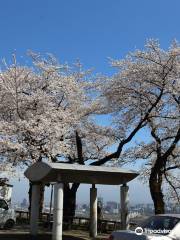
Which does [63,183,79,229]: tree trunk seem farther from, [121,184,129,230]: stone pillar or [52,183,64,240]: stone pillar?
[52,183,64,240]: stone pillar

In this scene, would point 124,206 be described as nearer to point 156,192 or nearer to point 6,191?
point 156,192

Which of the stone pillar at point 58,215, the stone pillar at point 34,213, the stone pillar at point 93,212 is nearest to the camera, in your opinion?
the stone pillar at point 58,215

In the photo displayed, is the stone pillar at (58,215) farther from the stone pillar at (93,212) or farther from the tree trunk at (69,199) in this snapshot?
the tree trunk at (69,199)

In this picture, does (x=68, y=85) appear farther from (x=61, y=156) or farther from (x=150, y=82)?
(x=150, y=82)

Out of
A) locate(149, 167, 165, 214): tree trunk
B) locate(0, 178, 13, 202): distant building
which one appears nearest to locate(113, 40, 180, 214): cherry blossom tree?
locate(149, 167, 165, 214): tree trunk

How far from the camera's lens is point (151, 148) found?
83.8 feet

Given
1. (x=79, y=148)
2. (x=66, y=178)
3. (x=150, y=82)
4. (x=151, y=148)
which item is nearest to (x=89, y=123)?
(x=79, y=148)

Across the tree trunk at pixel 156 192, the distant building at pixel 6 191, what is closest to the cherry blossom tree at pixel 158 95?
the tree trunk at pixel 156 192

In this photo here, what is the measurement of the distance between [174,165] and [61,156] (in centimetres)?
703

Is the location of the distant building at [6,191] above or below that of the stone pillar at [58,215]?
above

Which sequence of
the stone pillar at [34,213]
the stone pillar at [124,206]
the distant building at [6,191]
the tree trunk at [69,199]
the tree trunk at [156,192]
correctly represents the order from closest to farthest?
the stone pillar at [124,206]
the stone pillar at [34,213]
the tree trunk at [156,192]
the tree trunk at [69,199]
the distant building at [6,191]

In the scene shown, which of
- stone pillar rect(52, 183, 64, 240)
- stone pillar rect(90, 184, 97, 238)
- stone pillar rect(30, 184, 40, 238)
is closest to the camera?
stone pillar rect(52, 183, 64, 240)

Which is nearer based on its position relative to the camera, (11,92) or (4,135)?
(4,135)

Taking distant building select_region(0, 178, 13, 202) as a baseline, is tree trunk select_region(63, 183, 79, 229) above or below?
below
